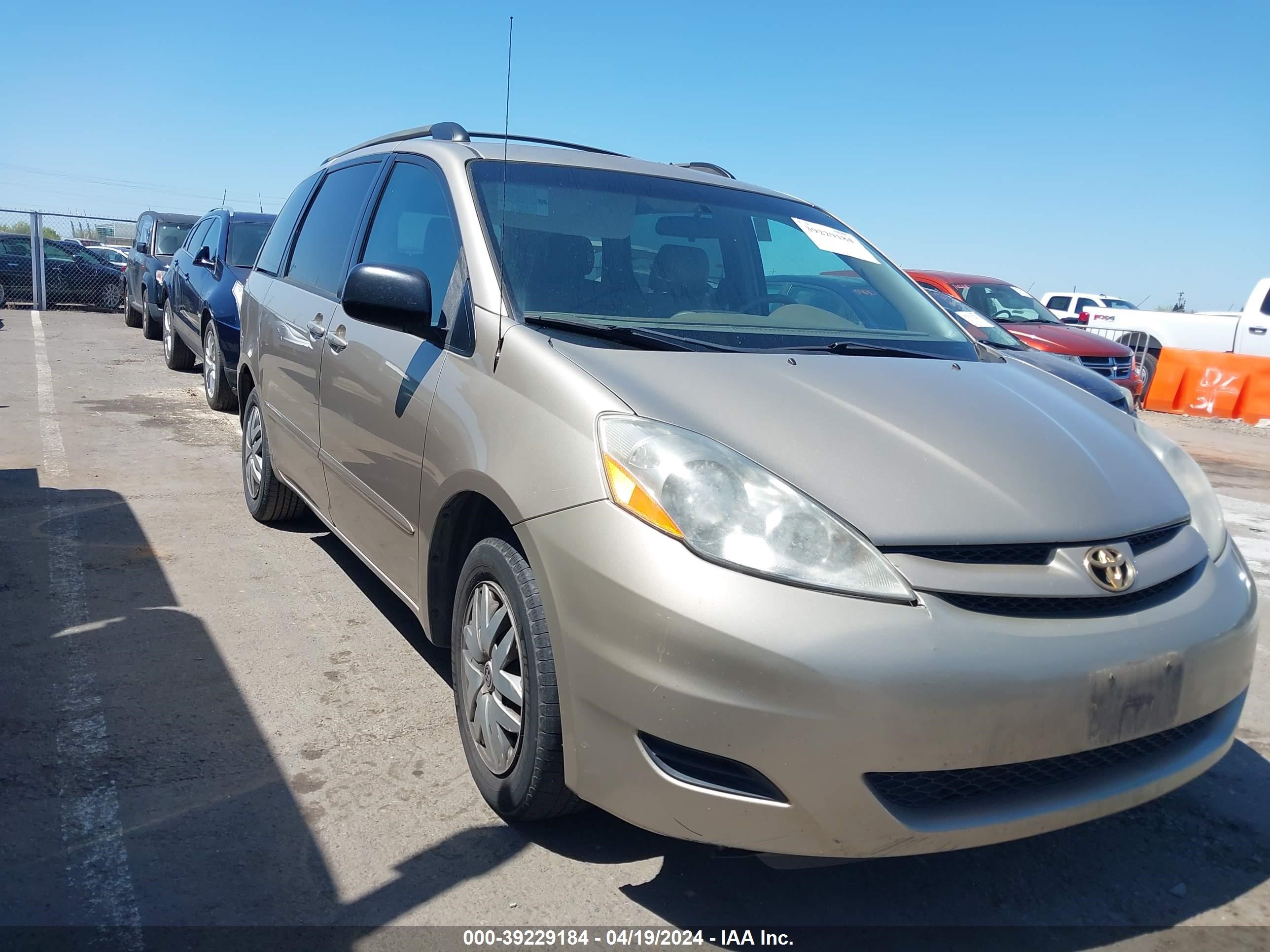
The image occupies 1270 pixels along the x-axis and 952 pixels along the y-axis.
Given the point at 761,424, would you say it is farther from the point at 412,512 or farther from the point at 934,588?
the point at 412,512

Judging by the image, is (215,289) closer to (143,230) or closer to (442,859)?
(143,230)

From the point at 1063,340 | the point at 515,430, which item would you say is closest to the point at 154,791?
the point at 515,430

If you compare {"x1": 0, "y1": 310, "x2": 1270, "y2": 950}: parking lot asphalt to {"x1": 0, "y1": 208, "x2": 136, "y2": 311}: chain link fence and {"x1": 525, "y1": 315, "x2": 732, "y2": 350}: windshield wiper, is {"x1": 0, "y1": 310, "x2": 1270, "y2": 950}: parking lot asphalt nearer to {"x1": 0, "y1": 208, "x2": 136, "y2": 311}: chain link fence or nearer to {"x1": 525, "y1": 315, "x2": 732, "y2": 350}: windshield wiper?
{"x1": 525, "y1": 315, "x2": 732, "y2": 350}: windshield wiper

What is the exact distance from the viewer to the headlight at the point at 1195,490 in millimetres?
2707

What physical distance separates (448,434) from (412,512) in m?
0.38

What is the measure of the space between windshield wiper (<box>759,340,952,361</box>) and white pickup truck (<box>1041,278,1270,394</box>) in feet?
45.6

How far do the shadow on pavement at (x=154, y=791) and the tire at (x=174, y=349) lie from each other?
24.4ft

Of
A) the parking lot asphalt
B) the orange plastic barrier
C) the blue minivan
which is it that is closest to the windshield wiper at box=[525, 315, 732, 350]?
the parking lot asphalt

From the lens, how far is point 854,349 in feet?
10.1

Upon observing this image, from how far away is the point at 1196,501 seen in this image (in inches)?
111

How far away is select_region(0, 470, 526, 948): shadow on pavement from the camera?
2.36 meters

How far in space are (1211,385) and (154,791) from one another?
50.7 ft

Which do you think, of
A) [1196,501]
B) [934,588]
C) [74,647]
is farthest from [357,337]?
[1196,501]

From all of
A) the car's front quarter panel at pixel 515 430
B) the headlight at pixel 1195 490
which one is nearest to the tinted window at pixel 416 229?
the car's front quarter panel at pixel 515 430
